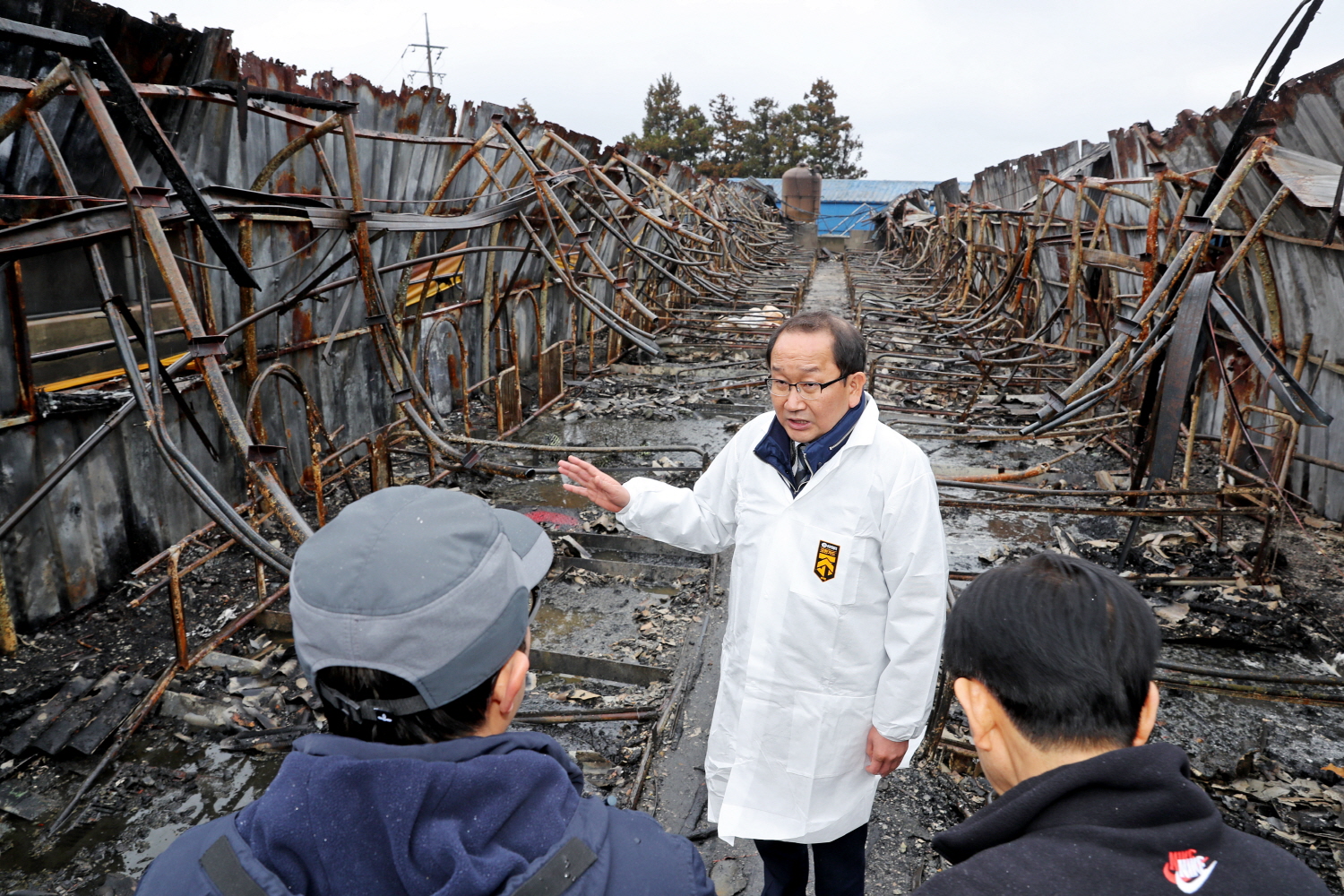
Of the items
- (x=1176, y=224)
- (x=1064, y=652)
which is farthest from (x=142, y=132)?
(x=1176, y=224)

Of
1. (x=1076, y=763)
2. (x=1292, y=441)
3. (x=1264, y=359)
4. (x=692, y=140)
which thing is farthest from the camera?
(x=692, y=140)

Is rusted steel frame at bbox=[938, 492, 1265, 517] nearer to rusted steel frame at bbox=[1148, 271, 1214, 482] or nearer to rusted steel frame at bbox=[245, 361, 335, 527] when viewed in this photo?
rusted steel frame at bbox=[1148, 271, 1214, 482]

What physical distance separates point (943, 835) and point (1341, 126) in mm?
6053

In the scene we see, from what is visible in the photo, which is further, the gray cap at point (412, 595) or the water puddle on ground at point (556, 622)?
the water puddle on ground at point (556, 622)

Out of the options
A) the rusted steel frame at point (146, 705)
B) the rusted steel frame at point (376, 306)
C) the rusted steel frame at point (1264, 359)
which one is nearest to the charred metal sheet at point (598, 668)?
the rusted steel frame at point (376, 306)

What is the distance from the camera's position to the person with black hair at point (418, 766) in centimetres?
96

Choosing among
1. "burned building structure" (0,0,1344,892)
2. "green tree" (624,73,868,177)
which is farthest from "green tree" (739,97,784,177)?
"burned building structure" (0,0,1344,892)

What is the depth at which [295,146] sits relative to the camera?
497 centimetres

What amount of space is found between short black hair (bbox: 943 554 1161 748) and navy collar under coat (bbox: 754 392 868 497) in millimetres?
969

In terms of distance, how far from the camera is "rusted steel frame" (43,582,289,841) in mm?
3246

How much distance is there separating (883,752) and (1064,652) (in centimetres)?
103

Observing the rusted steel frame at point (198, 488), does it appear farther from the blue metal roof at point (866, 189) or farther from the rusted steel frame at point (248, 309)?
the blue metal roof at point (866, 189)

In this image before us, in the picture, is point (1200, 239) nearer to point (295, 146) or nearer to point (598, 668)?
point (598, 668)

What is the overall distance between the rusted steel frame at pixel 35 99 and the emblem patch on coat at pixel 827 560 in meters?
3.47
